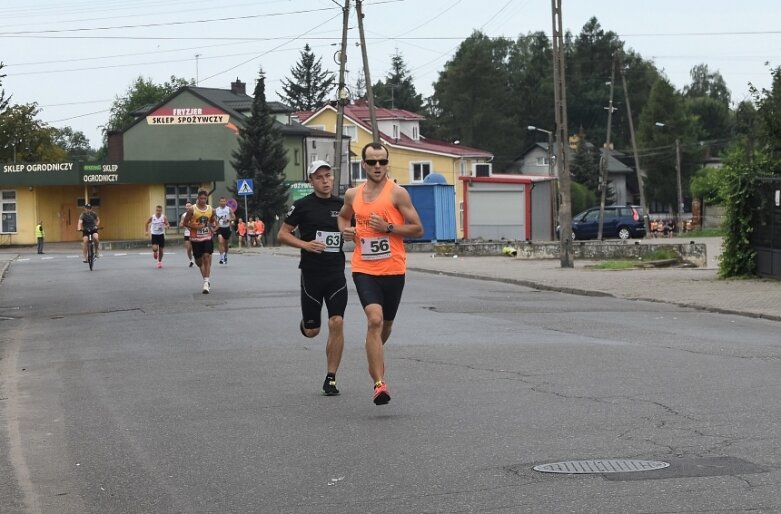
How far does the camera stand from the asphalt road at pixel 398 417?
6590 millimetres

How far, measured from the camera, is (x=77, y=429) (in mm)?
8969

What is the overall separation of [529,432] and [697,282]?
1787 centimetres

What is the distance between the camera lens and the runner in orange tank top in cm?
952

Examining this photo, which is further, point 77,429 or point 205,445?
point 77,429

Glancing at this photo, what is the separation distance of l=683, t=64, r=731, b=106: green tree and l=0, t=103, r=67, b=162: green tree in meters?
93.8

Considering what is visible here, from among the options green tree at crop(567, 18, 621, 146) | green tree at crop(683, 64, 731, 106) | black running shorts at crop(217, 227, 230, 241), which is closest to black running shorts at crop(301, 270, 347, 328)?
black running shorts at crop(217, 227, 230, 241)

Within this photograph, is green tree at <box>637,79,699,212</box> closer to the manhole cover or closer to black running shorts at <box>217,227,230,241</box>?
black running shorts at <box>217,227,230,241</box>

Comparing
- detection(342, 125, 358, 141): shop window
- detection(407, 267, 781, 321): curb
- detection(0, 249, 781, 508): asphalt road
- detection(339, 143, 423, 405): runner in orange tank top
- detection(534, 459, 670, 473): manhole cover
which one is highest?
detection(342, 125, 358, 141): shop window

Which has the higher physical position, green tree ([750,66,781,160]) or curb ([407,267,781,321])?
green tree ([750,66,781,160])

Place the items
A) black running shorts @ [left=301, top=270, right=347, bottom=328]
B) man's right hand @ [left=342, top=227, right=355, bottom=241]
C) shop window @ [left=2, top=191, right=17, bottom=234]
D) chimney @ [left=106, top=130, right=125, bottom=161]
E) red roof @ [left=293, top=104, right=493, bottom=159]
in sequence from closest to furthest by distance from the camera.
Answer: man's right hand @ [left=342, top=227, right=355, bottom=241] < black running shorts @ [left=301, top=270, right=347, bottom=328] < shop window @ [left=2, top=191, right=17, bottom=234] < chimney @ [left=106, top=130, right=125, bottom=161] < red roof @ [left=293, top=104, right=493, bottom=159]

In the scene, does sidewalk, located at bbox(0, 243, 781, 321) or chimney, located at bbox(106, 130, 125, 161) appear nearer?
sidewalk, located at bbox(0, 243, 781, 321)

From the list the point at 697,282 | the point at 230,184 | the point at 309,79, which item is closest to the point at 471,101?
the point at 309,79

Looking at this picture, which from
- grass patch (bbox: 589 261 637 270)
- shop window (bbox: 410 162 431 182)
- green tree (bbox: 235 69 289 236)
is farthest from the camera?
shop window (bbox: 410 162 431 182)

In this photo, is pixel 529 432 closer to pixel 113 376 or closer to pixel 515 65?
pixel 113 376
